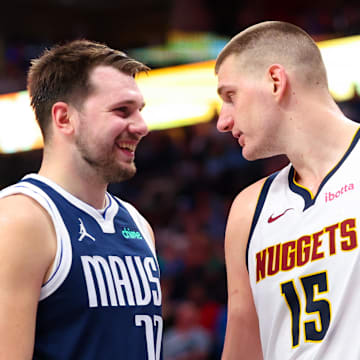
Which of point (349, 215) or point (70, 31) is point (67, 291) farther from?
point (70, 31)

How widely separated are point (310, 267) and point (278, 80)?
2.54ft

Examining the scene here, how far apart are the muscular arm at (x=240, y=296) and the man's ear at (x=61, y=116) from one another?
2.64 feet

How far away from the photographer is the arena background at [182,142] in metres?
8.65

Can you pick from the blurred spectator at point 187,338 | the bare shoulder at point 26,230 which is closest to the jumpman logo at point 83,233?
the bare shoulder at point 26,230

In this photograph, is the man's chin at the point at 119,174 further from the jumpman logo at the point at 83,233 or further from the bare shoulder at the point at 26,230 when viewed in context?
the bare shoulder at the point at 26,230

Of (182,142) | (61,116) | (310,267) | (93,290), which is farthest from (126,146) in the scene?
(182,142)

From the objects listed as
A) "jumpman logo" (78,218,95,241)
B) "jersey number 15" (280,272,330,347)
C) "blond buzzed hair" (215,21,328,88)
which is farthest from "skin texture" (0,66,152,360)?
"jersey number 15" (280,272,330,347)

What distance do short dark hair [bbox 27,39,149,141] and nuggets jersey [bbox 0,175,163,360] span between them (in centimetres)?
34

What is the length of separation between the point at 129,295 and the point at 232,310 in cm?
49

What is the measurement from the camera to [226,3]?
12352 mm

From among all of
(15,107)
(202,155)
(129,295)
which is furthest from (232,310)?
(15,107)

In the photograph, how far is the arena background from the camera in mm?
8648

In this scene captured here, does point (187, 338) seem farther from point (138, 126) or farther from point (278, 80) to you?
point (278, 80)

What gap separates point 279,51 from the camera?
10.0 ft
